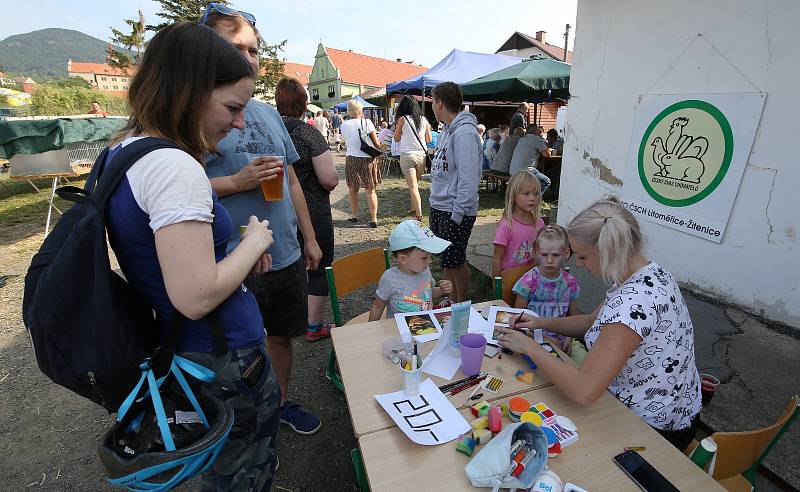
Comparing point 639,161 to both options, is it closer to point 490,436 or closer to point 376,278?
point 376,278

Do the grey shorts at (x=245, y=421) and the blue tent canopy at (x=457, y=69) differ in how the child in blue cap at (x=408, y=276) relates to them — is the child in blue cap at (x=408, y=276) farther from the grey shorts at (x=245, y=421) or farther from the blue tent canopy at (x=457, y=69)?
the blue tent canopy at (x=457, y=69)

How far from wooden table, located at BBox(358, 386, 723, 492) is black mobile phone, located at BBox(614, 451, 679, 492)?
19mm

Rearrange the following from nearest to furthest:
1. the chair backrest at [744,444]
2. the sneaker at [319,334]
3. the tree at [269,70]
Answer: the chair backrest at [744,444] → the sneaker at [319,334] → the tree at [269,70]

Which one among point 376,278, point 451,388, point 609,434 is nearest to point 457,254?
point 376,278

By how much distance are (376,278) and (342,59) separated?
43832 millimetres

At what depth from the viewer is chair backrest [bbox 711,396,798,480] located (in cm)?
112

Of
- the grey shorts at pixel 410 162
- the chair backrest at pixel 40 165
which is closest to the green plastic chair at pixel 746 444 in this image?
the grey shorts at pixel 410 162

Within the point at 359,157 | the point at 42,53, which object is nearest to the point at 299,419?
the point at 359,157

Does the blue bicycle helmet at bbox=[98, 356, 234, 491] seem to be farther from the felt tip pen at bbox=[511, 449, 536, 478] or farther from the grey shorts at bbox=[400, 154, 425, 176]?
the grey shorts at bbox=[400, 154, 425, 176]

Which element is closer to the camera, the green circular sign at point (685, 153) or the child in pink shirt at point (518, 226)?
the child in pink shirt at point (518, 226)

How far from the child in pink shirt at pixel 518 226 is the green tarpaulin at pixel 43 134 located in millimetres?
5417

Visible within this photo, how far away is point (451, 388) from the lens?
4.75ft

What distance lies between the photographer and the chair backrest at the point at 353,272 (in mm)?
2445

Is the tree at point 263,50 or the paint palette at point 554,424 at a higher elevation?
the tree at point 263,50
